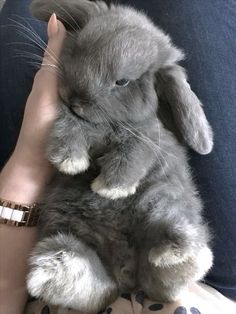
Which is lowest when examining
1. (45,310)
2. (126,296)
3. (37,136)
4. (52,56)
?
(45,310)

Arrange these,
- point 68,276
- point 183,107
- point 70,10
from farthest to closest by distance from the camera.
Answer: point 70,10, point 183,107, point 68,276

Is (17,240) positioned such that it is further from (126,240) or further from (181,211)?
(181,211)

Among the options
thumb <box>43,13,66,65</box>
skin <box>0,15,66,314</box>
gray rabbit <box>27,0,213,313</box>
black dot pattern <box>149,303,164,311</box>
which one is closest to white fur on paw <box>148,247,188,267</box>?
gray rabbit <box>27,0,213,313</box>

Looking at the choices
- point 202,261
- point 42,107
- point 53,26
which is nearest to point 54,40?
point 53,26

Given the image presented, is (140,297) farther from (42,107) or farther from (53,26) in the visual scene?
(53,26)

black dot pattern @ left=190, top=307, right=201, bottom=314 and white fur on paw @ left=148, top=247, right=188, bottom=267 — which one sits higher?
white fur on paw @ left=148, top=247, right=188, bottom=267

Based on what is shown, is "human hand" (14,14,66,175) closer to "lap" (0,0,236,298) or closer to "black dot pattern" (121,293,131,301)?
"lap" (0,0,236,298)

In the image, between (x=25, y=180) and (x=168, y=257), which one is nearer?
(x=168, y=257)

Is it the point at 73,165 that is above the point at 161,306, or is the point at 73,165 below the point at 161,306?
above
